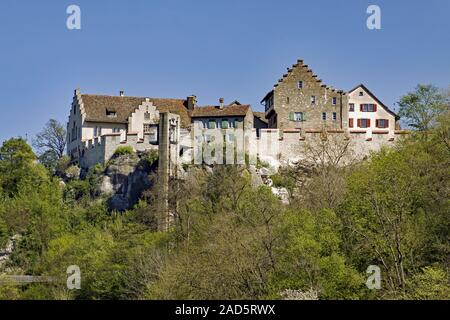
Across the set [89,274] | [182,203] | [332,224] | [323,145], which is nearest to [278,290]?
[332,224]

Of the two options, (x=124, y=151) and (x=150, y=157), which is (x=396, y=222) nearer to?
(x=150, y=157)

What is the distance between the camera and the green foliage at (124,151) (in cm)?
6350

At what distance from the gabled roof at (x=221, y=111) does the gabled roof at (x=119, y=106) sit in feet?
3.01

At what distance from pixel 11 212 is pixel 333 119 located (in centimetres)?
2400

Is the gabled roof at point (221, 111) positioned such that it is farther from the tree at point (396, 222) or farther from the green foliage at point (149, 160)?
the tree at point (396, 222)

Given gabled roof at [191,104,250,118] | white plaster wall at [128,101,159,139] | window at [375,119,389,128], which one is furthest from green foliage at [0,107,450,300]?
window at [375,119,389,128]

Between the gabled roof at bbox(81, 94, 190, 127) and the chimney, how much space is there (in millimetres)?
404

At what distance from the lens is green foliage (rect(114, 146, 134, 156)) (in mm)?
63500

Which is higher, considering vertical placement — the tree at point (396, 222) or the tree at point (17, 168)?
the tree at point (17, 168)

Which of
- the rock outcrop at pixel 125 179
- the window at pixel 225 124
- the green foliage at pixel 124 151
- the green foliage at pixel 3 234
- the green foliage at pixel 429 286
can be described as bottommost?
the green foliage at pixel 429 286

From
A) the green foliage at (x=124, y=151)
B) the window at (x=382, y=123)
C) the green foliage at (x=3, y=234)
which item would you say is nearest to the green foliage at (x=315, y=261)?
the green foliage at (x=3, y=234)

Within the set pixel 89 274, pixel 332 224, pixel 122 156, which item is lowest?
pixel 89 274
